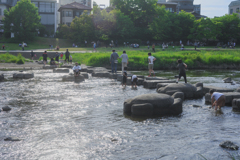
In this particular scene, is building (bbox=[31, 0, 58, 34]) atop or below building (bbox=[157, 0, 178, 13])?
below

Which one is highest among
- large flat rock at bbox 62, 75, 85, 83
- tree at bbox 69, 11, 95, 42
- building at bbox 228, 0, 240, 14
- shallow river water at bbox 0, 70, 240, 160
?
building at bbox 228, 0, 240, 14

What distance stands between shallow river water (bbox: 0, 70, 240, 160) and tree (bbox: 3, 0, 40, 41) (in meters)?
53.5

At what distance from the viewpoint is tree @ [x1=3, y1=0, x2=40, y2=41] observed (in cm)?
6138

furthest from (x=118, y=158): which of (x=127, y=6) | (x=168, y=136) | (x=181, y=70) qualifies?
(x=127, y=6)

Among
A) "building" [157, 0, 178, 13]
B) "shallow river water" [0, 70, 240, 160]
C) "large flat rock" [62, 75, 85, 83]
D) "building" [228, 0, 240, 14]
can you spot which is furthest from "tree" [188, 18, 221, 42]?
"shallow river water" [0, 70, 240, 160]

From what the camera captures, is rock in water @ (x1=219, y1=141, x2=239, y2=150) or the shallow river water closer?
the shallow river water

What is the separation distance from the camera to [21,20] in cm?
6216

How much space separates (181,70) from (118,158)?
419 inches

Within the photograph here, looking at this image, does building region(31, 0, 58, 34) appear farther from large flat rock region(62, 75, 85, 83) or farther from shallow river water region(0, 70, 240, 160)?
shallow river water region(0, 70, 240, 160)

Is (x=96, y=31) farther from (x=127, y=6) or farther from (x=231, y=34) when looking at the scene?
(x=231, y=34)

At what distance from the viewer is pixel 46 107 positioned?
11102mm

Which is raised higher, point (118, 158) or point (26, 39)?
point (26, 39)

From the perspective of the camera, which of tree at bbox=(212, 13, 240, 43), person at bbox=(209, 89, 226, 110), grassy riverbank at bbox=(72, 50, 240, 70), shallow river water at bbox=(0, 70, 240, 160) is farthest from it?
tree at bbox=(212, 13, 240, 43)

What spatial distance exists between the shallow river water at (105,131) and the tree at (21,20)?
176ft
